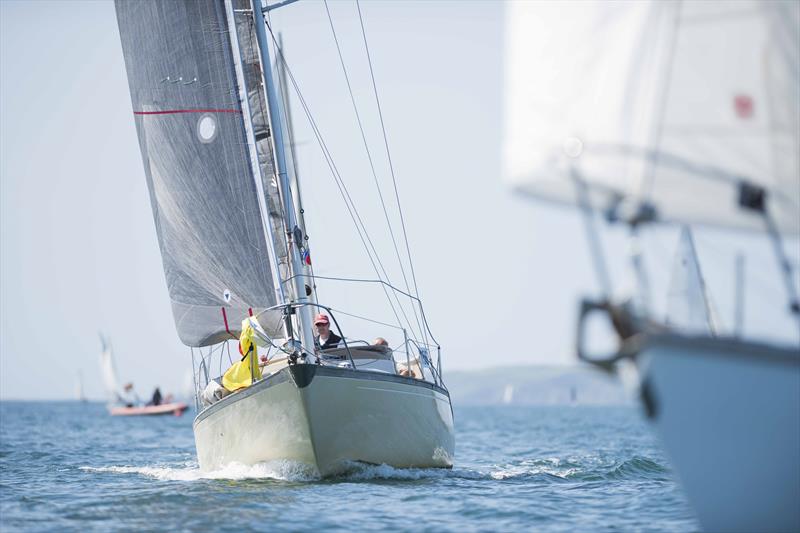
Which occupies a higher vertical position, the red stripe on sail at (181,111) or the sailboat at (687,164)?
the red stripe on sail at (181,111)

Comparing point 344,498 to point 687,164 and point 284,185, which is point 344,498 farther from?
point 687,164

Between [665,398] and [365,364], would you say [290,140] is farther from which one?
[665,398]

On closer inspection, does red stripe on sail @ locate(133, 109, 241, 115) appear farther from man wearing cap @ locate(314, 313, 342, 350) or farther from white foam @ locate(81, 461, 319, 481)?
white foam @ locate(81, 461, 319, 481)

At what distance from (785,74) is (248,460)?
7.76 metres

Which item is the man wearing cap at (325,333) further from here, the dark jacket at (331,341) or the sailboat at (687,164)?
the sailboat at (687,164)

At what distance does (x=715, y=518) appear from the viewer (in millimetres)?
6562

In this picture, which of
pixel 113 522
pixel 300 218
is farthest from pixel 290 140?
pixel 113 522

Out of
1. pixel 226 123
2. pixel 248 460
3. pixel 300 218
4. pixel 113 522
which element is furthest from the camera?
pixel 300 218

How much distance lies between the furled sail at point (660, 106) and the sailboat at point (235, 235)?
5528mm

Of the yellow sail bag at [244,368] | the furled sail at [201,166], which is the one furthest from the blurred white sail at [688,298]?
the furled sail at [201,166]

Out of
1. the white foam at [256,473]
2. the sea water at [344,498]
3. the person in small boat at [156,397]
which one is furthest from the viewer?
the person in small boat at [156,397]

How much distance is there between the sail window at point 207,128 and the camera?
13.9 metres

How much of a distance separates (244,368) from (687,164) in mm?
7154

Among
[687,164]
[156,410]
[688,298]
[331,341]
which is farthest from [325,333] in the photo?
[156,410]
